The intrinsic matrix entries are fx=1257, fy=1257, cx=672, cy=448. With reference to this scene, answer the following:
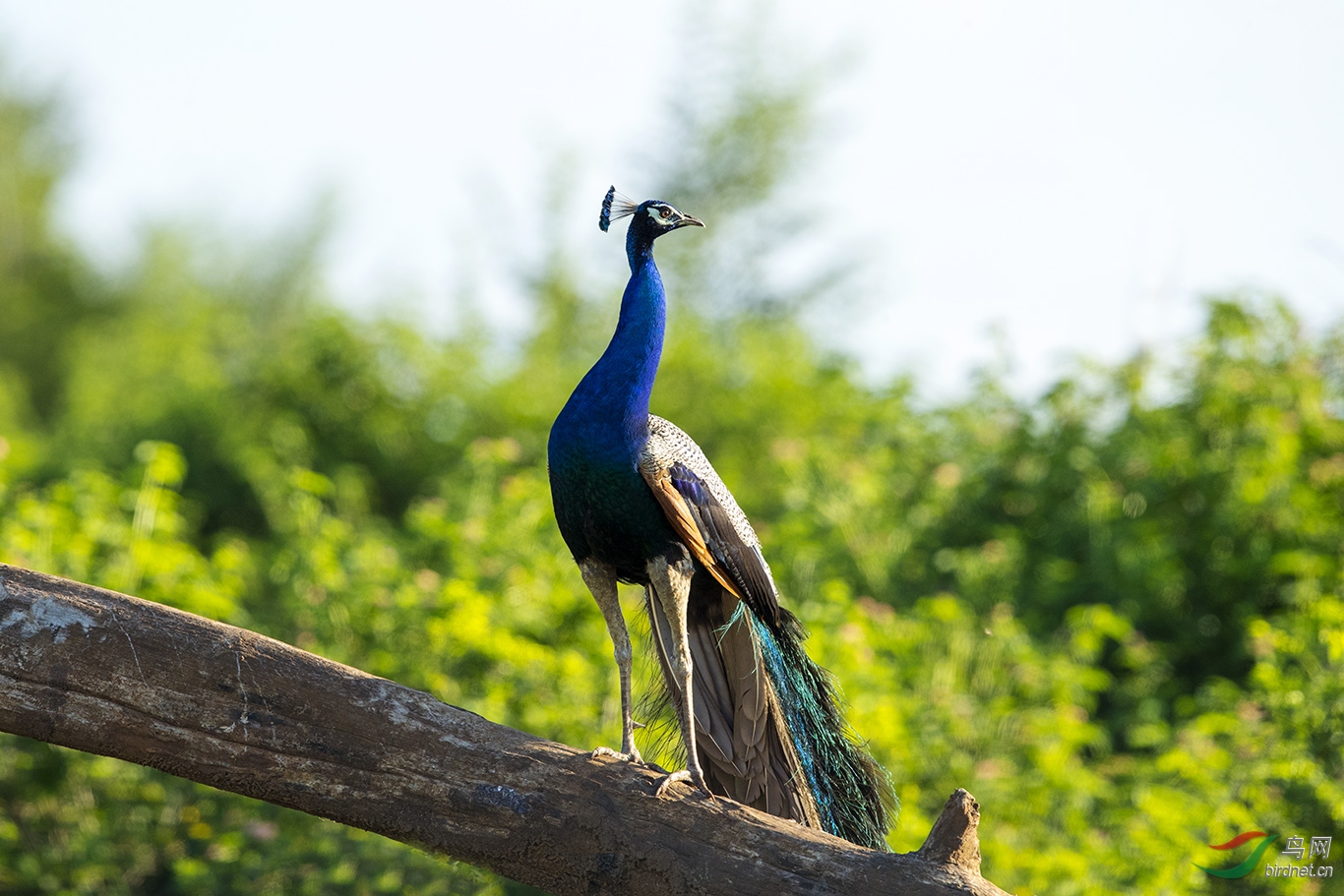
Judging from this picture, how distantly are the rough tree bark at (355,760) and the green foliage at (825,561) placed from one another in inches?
44.2

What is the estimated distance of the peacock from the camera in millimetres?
3197

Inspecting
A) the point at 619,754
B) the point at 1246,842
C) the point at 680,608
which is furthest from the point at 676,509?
the point at 1246,842

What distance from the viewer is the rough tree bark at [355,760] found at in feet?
9.48

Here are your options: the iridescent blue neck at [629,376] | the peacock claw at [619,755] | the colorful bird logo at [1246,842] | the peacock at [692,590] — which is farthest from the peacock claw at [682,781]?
the colorful bird logo at [1246,842]

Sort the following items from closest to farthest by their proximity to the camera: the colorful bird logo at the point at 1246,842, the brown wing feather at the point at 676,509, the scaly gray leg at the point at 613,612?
the brown wing feather at the point at 676,509 → the scaly gray leg at the point at 613,612 → the colorful bird logo at the point at 1246,842

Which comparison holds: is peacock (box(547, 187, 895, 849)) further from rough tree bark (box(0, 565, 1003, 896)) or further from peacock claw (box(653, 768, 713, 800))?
rough tree bark (box(0, 565, 1003, 896))

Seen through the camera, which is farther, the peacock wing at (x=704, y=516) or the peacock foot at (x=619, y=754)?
the peacock wing at (x=704, y=516)

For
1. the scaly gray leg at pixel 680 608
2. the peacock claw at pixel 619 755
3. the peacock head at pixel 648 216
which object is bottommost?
the peacock claw at pixel 619 755

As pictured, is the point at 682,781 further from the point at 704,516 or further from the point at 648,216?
the point at 648,216

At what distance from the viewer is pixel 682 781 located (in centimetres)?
304

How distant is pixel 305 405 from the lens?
377 inches

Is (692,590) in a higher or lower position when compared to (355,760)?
higher

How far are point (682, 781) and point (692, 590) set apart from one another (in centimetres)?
63
